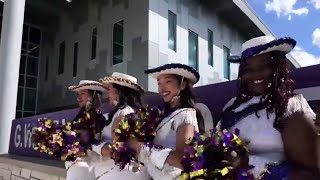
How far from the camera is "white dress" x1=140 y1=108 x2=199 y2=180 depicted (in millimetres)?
2314

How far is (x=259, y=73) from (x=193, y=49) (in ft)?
45.0

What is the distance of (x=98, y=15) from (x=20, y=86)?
7607 mm

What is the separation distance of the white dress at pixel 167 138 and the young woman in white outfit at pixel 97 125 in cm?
102

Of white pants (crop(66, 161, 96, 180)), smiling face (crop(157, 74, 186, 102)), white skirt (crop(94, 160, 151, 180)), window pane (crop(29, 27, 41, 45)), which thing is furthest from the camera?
window pane (crop(29, 27, 41, 45))

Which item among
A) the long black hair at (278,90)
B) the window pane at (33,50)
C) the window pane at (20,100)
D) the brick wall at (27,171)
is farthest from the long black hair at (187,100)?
the window pane at (33,50)

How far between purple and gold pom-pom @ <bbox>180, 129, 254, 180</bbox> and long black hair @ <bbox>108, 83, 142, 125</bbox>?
5.20ft

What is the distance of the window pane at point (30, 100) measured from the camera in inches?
795

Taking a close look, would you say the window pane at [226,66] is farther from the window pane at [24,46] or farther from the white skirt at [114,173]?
the white skirt at [114,173]

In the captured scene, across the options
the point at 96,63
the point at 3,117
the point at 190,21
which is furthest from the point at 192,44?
the point at 3,117

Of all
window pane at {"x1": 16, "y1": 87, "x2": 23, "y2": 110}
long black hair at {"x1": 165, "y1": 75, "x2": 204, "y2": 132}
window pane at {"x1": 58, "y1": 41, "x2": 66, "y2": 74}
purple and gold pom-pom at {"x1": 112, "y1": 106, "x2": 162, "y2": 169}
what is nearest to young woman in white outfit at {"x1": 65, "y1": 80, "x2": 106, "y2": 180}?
purple and gold pom-pom at {"x1": 112, "y1": 106, "x2": 162, "y2": 169}

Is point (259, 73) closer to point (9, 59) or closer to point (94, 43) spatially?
point (9, 59)

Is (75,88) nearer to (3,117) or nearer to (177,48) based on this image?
(3,117)

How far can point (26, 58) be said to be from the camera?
2056cm

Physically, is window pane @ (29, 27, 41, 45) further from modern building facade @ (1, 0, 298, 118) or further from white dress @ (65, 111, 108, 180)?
white dress @ (65, 111, 108, 180)
